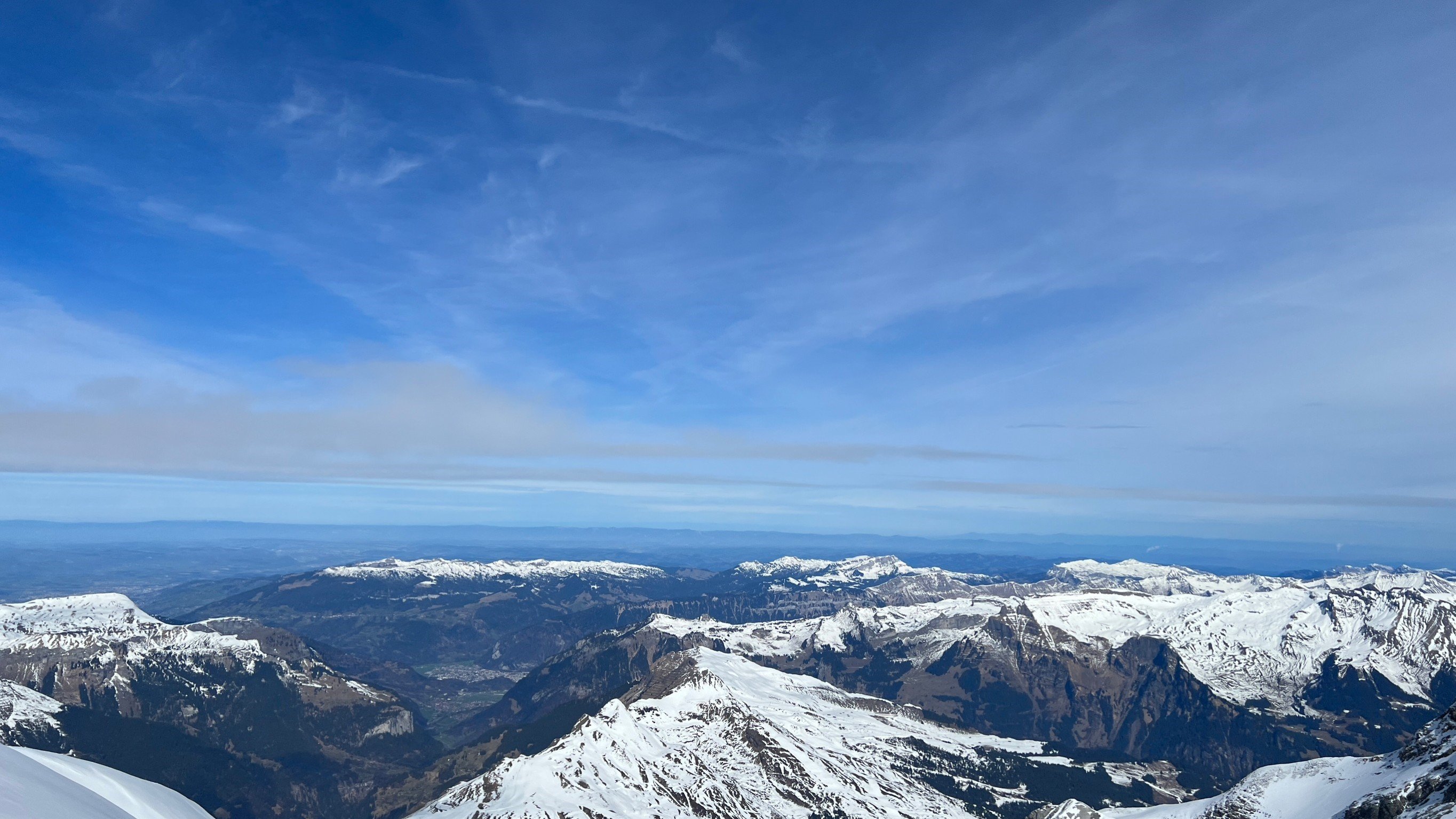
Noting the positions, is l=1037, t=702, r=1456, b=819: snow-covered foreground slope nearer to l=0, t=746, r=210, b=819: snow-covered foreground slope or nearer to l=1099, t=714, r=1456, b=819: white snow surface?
l=1099, t=714, r=1456, b=819: white snow surface

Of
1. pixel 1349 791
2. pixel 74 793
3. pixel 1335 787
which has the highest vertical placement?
pixel 74 793

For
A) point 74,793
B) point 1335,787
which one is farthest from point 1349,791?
point 74,793

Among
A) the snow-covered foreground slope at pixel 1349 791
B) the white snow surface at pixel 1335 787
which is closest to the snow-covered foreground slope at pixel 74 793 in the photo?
the white snow surface at pixel 1335 787

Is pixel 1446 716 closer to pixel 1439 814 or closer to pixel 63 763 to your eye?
pixel 1439 814

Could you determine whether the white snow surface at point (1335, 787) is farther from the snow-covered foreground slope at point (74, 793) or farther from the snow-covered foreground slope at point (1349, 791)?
the snow-covered foreground slope at point (74, 793)

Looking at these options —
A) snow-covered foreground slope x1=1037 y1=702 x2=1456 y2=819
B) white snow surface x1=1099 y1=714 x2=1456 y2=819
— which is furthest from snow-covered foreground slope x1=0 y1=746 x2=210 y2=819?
snow-covered foreground slope x1=1037 y1=702 x2=1456 y2=819

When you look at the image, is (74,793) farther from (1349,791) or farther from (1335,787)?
(1335,787)

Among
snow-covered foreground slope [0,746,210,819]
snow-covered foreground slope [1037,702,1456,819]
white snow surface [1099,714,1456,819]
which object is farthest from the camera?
white snow surface [1099,714,1456,819]

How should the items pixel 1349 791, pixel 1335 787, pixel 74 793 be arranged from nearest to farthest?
pixel 74 793 < pixel 1349 791 < pixel 1335 787
